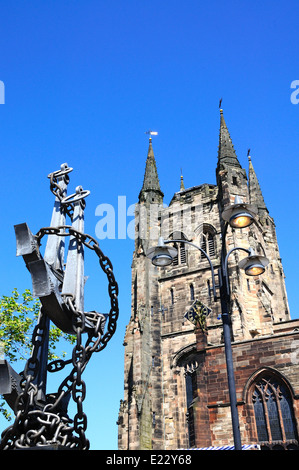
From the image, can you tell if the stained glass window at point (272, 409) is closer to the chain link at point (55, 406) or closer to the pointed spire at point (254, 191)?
the chain link at point (55, 406)

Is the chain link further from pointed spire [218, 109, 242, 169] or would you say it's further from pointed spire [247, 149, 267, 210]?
pointed spire [247, 149, 267, 210]

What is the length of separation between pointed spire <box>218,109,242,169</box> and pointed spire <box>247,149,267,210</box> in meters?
5.98

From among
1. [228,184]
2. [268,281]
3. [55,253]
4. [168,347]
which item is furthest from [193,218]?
[55,253]

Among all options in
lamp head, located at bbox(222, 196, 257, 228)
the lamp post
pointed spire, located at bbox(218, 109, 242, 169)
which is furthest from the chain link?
pointed spire, located at bbox(218, 109, 242, 169)

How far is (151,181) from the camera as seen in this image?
45500 millimetres

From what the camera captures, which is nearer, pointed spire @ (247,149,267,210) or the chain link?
the chain link

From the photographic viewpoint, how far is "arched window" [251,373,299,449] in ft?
59.2

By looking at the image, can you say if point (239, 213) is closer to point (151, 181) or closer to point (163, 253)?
point (163, 253)

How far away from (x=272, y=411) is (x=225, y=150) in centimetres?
2728

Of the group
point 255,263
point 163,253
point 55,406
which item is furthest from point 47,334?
point 255,263

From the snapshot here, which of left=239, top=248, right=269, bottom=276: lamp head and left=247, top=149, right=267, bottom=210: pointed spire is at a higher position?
left=247, top=149, right=267, bottom=210: pointed spire

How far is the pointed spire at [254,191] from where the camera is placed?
45.7 m

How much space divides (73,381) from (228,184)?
32.8 m

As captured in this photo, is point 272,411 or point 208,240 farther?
point 208,240
